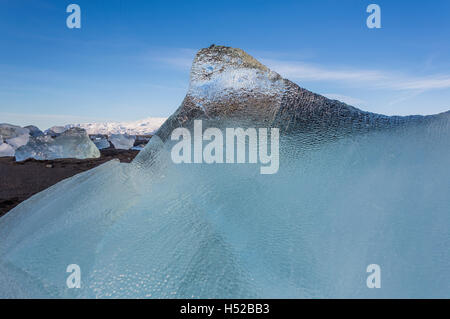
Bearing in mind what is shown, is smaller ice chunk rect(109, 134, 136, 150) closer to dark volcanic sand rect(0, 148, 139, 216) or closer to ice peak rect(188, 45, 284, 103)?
dark volcanic sand rect(0, 148, 139, 216)

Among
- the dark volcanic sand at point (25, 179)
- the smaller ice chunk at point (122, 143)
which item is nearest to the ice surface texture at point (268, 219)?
the dark volcanic sand at point (25, 179)

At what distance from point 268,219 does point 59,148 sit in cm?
952

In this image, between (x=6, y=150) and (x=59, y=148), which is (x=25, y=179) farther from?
(x=6, y=150)

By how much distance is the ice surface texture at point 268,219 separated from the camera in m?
1.36

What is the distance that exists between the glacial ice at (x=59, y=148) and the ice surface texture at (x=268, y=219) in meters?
7.85

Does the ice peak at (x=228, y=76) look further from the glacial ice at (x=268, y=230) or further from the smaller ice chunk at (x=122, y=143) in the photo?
the smaller ice chunk at (x=122, y=143)

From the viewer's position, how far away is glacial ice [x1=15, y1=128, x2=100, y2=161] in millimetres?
8781

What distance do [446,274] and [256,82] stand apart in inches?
58.7

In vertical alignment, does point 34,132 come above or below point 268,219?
above

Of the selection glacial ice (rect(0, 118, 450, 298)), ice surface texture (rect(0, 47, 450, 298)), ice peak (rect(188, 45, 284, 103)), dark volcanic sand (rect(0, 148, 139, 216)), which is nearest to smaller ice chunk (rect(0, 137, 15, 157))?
dark volcanic sand (rect(0, 148, 139, 216))

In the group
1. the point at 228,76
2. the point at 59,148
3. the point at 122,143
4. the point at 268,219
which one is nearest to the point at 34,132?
the point at 122,143

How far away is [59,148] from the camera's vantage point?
9.34 meters

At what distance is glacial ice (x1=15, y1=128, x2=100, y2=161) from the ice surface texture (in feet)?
25.8
